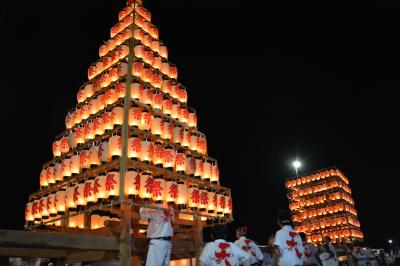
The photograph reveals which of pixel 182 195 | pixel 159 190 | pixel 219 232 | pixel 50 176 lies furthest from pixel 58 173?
pixel 219 232

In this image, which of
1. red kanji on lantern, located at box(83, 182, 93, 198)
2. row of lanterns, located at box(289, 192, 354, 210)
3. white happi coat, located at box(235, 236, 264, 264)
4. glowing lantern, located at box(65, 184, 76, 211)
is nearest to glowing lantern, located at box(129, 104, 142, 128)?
red kanji on lantern, located at box(83, 182, 93, 198)

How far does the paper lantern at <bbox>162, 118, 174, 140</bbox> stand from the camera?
13.0m

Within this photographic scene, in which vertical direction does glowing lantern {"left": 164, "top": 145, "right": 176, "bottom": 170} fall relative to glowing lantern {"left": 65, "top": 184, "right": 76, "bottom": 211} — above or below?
above

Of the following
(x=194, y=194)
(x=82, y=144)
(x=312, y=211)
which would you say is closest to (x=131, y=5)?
(x=82, y=144)

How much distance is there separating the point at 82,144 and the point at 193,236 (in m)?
5.25

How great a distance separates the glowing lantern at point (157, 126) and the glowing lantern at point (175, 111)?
68.2 inches

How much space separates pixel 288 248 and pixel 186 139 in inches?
348

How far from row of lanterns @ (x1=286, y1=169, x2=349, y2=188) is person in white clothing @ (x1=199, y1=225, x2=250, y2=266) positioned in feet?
126

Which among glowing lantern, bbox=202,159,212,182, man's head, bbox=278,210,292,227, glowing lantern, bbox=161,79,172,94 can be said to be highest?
glowing lantern, bbox=161,79,172,94

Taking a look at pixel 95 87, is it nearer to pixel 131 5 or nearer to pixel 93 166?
pixel 93 166

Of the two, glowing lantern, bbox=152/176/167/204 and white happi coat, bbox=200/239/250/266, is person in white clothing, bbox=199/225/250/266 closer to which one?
white happi coat, bbox=200/239/250/266

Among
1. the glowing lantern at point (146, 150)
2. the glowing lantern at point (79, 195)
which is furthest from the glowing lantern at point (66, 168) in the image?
the glowing lantern at point (146, 150)

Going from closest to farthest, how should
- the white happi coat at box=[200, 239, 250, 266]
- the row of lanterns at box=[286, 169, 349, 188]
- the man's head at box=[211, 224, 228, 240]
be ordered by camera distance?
the white happi coat at box=[200, 239, 250, 266] < the man's head at box=[211, 224, 228, 240] < the row of lanterns at box=[286, 169, 349, 188]

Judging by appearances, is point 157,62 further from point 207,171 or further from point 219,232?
point 219,232
